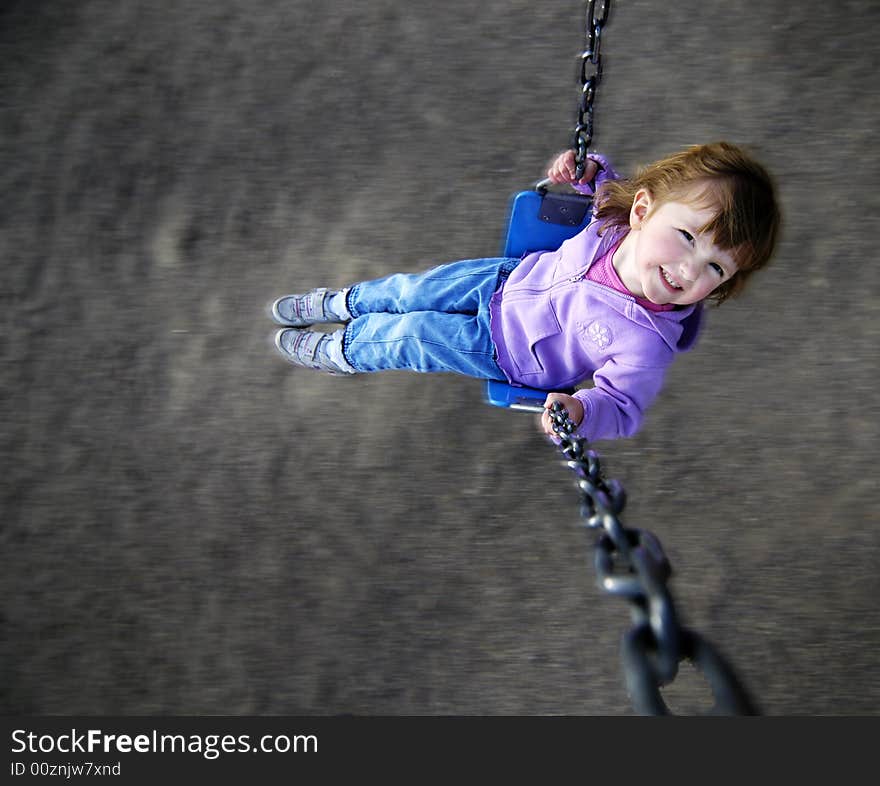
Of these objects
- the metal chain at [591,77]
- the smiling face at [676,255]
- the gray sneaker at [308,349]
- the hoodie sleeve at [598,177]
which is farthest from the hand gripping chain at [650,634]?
the gray sneaker at [308,349]

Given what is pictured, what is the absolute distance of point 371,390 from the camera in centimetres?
165

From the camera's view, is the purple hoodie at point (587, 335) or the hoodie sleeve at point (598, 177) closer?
the purple hoodie at point (587, 335)

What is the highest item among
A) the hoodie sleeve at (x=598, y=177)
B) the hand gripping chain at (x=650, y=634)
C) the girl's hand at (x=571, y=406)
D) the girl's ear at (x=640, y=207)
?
the hoodie sleeve at (x=598, y=177)

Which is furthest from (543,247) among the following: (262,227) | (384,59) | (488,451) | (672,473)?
(384,59)

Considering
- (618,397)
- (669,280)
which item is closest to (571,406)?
(618,397)

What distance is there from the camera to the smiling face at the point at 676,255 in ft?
3.19

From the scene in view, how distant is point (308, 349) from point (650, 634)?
1.08 meters

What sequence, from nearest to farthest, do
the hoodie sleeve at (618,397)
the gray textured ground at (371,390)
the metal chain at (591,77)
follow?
the metal chain at (591,77) → the hoodie sleeve at (618,397) → the gray textured ground at (371,390)

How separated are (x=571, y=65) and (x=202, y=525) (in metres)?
1.36

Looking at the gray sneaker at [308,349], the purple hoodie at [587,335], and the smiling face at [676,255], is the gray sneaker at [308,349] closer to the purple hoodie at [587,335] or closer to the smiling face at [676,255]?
the purple hoodie at [587,335]

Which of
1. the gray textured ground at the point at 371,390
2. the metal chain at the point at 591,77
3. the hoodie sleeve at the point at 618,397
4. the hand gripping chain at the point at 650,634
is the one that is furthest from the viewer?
the gray textured ground at the point at 371,390

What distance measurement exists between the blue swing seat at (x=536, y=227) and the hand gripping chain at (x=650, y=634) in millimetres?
470

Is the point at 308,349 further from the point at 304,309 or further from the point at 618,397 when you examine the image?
the point at 618,397

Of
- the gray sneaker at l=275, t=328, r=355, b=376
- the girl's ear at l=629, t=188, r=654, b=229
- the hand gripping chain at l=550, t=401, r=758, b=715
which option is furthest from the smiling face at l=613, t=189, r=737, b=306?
the gray sneaker at l=275, t=328, r=355, b=376
